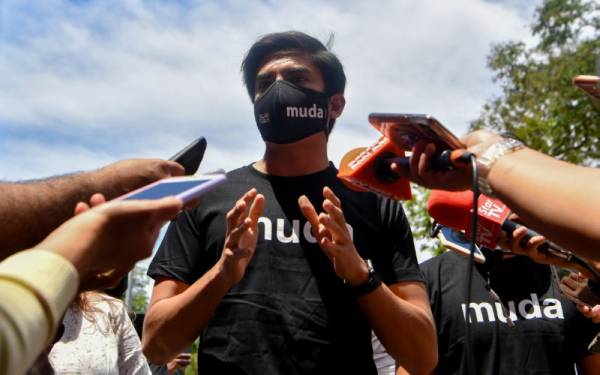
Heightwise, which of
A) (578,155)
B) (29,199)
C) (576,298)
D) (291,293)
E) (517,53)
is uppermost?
(29,199)

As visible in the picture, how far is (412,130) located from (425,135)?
0.13 feet

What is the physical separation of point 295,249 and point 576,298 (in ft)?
4.72

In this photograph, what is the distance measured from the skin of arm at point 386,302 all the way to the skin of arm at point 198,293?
0.73 feet

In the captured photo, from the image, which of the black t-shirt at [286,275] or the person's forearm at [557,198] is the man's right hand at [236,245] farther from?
the person's forearm at [557,198]

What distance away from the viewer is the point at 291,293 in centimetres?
233

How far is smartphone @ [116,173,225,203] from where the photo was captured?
1290 mm

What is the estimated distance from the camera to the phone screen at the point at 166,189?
1292 millimetres

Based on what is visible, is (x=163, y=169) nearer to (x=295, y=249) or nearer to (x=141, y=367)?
(x=295, y=249)

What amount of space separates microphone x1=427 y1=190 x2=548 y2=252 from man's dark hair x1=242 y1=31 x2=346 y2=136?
2.53 feet

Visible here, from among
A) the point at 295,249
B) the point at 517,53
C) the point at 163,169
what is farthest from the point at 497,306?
the point at 517,53

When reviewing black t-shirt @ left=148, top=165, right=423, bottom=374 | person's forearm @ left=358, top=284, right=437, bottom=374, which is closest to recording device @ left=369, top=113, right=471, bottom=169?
person's forearm @ left=358, top=284, right=437, bottom=374

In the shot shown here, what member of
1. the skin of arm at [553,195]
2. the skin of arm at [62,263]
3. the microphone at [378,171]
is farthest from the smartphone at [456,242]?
the skin of arm at [62,263]

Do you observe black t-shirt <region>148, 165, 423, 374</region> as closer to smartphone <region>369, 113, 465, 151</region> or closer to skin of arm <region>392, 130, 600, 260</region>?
smartphone <region>369, 113, 465, 151</region>

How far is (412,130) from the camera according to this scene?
168cm
